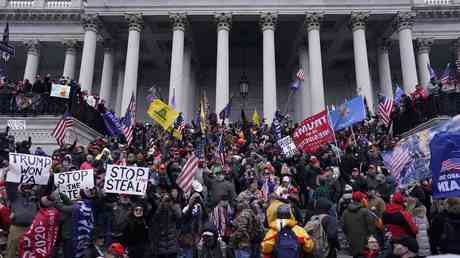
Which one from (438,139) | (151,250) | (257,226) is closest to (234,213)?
(257,226)

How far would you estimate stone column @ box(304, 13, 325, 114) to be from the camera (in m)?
28.8

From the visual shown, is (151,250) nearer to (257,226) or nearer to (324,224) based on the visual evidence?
(257,226)

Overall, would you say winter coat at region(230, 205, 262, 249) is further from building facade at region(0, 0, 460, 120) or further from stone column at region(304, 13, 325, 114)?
stone column at region(304, 13, 325, 114)

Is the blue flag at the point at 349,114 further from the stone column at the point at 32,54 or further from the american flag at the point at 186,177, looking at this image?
the stone column at the point at 32,54

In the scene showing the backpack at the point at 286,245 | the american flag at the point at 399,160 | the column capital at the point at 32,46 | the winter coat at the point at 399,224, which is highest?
the column capital at the point at 32,46

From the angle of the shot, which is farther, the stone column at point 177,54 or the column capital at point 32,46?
the column capital at point 32,46

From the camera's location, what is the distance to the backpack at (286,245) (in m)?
6.63

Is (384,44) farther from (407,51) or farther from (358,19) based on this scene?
(358,19)

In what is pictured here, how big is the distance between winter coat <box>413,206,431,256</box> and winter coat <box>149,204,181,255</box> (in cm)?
460

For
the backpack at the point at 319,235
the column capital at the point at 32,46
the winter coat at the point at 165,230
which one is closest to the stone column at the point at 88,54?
the column capital at the point at 32,46

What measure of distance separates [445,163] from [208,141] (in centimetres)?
1402

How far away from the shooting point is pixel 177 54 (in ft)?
98.4

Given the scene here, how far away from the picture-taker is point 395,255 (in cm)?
513

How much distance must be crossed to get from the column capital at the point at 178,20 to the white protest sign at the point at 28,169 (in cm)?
2237
